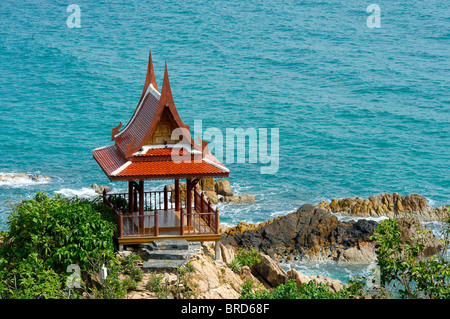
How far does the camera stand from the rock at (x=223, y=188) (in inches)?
1839

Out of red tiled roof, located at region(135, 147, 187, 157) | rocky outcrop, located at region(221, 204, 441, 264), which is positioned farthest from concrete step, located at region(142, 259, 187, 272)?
rocky outcrop, located at region(221, 204, 441, 264)

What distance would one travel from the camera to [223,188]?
46750 millimetres

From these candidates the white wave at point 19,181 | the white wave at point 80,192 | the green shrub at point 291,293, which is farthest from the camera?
the white wave at point 19,181

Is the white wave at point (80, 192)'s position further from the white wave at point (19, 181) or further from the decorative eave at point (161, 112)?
the decorative eave at point (161, 112)

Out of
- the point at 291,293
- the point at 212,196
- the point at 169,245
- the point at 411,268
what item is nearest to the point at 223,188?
the point at 212,196

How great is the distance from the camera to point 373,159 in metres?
58.7

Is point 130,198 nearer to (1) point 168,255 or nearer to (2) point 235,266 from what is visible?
(1) point 168,255

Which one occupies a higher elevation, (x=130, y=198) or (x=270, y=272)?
(x=130, y=198)

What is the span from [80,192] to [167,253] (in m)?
25.3

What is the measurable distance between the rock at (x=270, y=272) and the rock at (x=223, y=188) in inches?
691

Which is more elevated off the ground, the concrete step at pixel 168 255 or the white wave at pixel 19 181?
the concrete step at pixel 168 255

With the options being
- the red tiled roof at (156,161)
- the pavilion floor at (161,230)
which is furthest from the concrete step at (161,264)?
the red tiled roof at (156,161)

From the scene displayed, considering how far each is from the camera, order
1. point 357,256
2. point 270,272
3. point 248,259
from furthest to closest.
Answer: point 357,256 → point 248,259 → point 270,272

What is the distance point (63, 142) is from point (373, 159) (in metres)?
27.8
